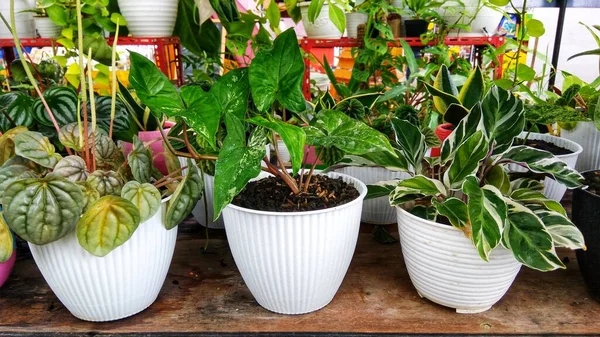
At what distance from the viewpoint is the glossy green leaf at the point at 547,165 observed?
2.15ft

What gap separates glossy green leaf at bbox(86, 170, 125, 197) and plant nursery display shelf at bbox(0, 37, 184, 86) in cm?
86

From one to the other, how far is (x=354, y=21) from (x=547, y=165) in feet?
3.52

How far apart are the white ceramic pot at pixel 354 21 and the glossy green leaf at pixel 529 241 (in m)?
1.11

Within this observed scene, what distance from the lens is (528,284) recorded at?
0.76 meters

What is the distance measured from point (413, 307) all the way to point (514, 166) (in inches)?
16.2

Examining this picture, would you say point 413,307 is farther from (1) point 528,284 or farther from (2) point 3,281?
(2) point 3,281

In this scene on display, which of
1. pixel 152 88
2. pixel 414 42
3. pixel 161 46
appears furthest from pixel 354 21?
pixel 152 88

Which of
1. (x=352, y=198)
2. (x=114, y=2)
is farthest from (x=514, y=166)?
(x=114, y=2)

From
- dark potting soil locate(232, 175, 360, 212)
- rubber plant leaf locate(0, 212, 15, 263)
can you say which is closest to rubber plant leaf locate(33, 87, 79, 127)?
rubber plant leaf locate(0, 212, 15, 263)

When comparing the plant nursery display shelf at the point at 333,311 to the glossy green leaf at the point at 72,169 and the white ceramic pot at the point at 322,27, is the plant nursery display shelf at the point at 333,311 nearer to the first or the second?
the glossy green leaf at the point at 72,169

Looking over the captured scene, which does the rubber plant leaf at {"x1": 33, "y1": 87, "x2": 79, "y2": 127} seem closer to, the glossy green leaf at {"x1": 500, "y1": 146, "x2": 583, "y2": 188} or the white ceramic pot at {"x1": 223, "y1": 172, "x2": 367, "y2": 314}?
the white ceramic pot at {"x1": 223, "y1": 172, "x2": 367, "y2": 314}

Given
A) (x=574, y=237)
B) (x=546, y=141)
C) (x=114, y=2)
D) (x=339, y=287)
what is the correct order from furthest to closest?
(x=114, y=2) < (x=546, y=141) < (x=339, y=287) < (x=574, y=237)

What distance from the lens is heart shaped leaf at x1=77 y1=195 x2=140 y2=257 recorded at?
0.56 meters

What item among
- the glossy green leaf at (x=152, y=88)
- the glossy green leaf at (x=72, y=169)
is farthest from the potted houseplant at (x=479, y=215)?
the glossy green leaf at (x=72, y=169)
